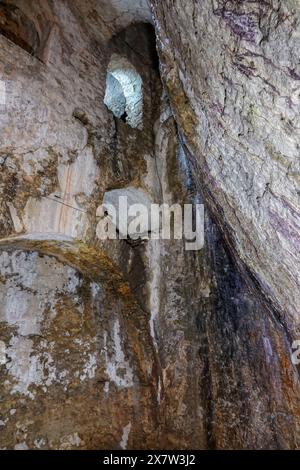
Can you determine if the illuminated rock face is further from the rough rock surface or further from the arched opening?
the arched opening

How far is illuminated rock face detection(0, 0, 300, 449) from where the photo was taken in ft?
7.62

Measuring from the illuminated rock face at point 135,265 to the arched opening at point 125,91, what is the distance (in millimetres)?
132

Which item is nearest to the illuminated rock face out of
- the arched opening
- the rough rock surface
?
the rough rock surface

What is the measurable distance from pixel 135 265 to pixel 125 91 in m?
2.48

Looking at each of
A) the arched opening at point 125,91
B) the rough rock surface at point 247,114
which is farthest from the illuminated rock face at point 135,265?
the arched opening at point 125,91

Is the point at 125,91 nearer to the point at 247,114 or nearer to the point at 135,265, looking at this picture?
the point at 135,265

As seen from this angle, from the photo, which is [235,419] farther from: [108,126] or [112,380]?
[108,126]

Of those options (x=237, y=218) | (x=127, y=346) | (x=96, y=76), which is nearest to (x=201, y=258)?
(x=237, y=218)

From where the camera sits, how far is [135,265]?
132 inches

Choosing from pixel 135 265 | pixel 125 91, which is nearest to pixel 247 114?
pixel 135 265

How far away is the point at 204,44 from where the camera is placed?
1.98 meters

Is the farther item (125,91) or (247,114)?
(125,91)

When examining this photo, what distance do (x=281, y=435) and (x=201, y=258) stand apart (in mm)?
1599

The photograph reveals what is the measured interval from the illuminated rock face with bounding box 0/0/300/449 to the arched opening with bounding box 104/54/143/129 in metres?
0.13
